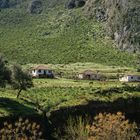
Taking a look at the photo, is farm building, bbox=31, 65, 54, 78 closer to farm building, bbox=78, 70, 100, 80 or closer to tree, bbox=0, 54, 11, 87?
farm building, bbox=78, 70, 100, 80

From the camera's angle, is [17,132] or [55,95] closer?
[17,132]

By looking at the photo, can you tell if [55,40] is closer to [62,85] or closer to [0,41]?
[0,41]

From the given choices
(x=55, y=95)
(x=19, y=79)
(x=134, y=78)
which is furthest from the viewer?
(x=134, y=78)

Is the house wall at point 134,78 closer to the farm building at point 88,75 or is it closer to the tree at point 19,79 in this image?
the farm building at point 88,75

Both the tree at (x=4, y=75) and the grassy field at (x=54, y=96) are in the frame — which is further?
the tree at (x=4, y=75)

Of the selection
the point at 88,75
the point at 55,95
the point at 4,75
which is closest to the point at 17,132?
the point at 4,75

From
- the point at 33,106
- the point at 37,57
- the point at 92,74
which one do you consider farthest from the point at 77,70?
the point at 33,106

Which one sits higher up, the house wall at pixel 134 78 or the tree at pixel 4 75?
the tree at pixel 4 75

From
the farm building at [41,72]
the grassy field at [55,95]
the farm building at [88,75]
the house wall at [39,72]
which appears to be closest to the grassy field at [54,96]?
the grassy field at [55,95]

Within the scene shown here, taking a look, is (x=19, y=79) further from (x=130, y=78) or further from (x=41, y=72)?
(x=130, y=78)

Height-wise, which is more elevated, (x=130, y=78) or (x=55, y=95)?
(x=130, y=78)

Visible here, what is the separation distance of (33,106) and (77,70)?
205 feet

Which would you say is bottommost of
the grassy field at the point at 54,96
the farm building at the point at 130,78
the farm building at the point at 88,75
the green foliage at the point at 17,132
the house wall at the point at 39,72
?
the green foliage at the point at 17,132

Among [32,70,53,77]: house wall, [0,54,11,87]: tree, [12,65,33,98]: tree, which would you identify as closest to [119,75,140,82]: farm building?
[32,70,53,77]: house wall
